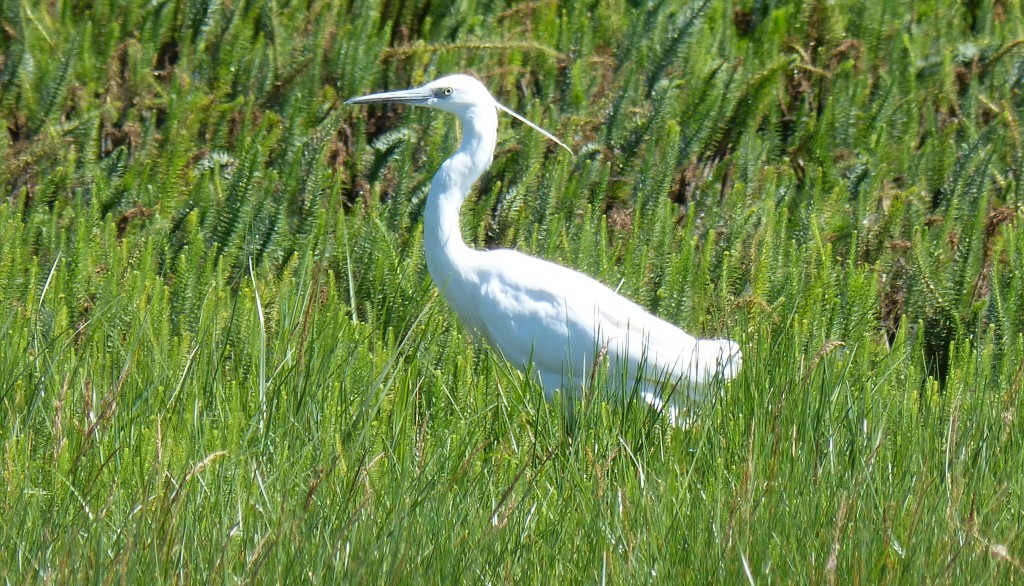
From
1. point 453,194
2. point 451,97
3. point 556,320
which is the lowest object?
point 556,320

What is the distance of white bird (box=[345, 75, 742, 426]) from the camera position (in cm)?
461

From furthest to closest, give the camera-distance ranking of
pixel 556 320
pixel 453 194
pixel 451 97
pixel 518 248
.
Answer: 1. pixel 518 248
2. pixel 451 97
3. pixel 453 194
4. pixel 556 320

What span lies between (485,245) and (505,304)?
1874 mm

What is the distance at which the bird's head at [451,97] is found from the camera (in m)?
4.94

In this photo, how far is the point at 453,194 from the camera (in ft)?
15.8

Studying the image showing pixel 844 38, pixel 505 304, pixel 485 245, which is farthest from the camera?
pixel 844 38

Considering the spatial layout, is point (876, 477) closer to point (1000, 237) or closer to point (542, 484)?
point (542, 484)

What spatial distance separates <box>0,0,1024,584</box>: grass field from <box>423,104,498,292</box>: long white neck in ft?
0.72

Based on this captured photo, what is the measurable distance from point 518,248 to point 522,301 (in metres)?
1.43

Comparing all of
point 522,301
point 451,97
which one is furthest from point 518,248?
point 522,301

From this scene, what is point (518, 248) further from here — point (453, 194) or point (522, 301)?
point (522, 301)

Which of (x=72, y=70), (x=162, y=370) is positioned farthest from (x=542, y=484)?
(x=72, y=70)

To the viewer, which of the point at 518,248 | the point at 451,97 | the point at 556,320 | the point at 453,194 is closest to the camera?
the point at 556,320

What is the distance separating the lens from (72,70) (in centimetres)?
694
